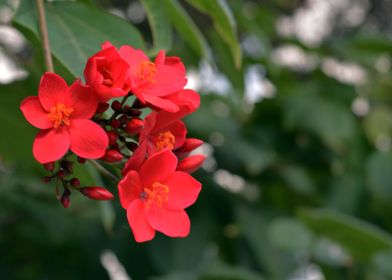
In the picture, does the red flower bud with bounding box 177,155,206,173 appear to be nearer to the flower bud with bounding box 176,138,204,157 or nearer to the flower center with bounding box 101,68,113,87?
the flower bud with bounding box 176,138,204,157

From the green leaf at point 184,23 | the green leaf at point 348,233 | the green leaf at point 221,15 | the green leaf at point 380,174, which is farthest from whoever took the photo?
the green leaf at point 380,174

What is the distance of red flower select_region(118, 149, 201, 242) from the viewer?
731 millimetres

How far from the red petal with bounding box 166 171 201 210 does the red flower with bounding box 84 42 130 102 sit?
109mm

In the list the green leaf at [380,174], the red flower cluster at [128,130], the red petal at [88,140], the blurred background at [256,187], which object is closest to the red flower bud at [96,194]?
the red flower cluster at [128,130]

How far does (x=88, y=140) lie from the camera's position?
0.71 m

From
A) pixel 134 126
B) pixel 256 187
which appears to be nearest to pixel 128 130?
pixel 134 126

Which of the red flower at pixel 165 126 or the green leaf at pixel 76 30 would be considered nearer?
the red flower at pixel 165 126

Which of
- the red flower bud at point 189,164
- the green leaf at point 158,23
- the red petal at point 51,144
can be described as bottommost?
the red petal at point 51,144

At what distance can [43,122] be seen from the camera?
728 mm

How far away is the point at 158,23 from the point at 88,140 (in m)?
0.44

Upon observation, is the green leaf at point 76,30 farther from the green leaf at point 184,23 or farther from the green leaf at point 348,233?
the green leaf at point 348,233

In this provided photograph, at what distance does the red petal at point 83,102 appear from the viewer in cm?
73

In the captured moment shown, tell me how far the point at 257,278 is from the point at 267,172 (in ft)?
1.44

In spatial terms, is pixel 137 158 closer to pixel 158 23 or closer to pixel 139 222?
pixel 139 222
